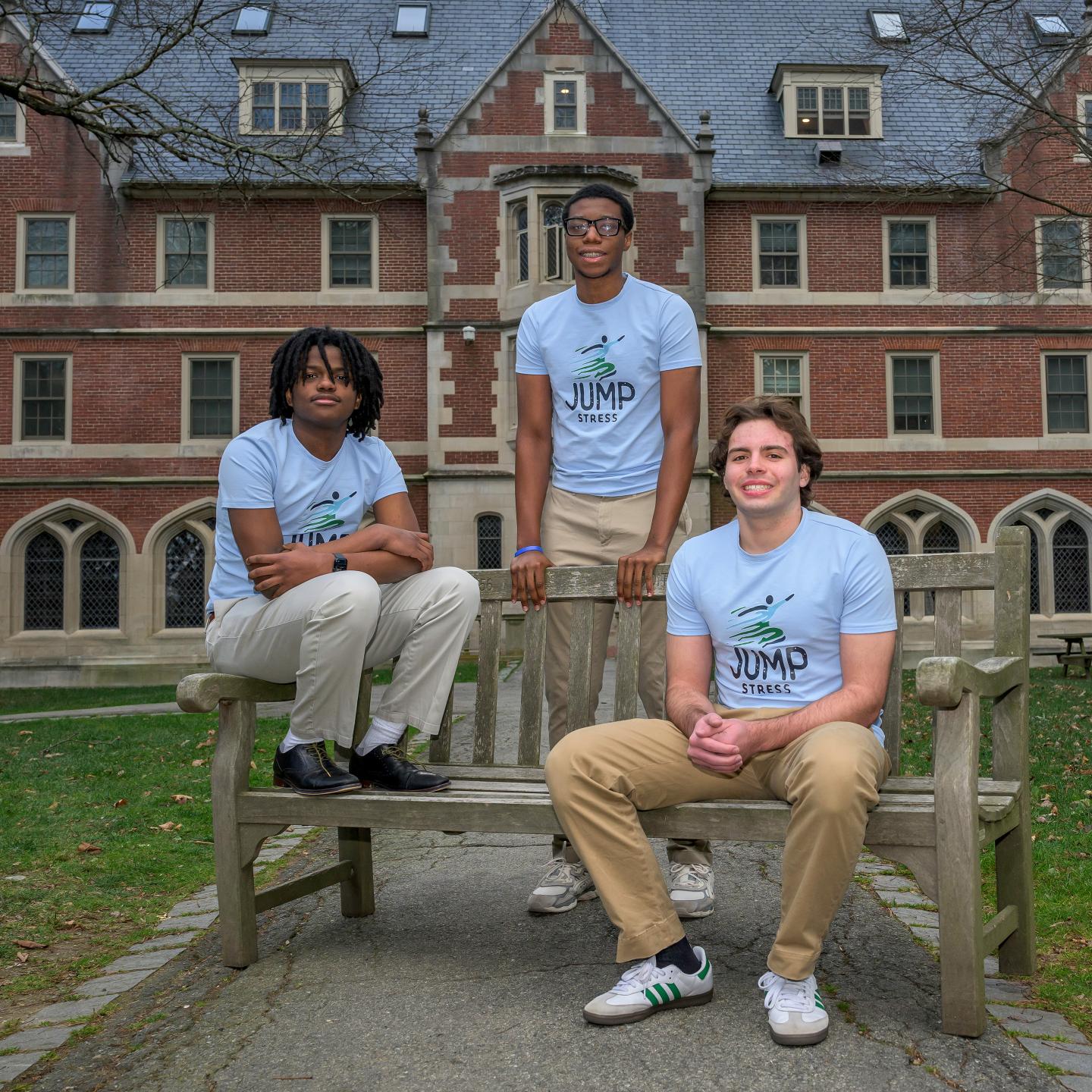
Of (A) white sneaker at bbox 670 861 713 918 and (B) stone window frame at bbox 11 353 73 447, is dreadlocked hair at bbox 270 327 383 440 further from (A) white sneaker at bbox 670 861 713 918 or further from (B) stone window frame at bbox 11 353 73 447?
(B) stone window frame at bbox 11 353 73 447

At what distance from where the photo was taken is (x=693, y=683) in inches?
131

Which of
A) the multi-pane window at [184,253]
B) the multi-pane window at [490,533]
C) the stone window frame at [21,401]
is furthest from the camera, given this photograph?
the multi-pane window at [184,253]

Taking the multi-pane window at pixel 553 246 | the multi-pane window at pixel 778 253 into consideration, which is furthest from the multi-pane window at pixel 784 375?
the multi-pane window at pixel 553 246

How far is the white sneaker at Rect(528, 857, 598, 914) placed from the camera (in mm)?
4055

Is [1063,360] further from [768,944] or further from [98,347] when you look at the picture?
[768,944]

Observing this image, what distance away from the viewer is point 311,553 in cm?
372

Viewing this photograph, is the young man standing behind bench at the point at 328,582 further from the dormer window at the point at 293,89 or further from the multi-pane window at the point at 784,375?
the dormer window at the point at 293,89

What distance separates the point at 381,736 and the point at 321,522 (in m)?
0.77

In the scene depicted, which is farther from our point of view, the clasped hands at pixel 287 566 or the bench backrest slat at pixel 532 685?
the bench backrest slat at pixel 532 685

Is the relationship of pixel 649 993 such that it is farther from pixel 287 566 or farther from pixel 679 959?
pixel 287 566

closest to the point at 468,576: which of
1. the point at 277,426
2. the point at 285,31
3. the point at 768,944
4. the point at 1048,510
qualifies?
the point at 277,426

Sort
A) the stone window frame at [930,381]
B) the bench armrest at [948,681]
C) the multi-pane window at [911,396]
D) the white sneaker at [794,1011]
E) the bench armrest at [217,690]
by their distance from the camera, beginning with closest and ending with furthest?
the white sneaker at [794,1011] < the bench armrest at [948,681] < the bench armrest at [217,690] < the stone window frame at [930,381] < the multi-pane window at [911,396]

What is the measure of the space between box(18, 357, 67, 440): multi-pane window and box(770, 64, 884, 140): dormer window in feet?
50.7

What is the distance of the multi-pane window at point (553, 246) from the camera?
70.7 ft
